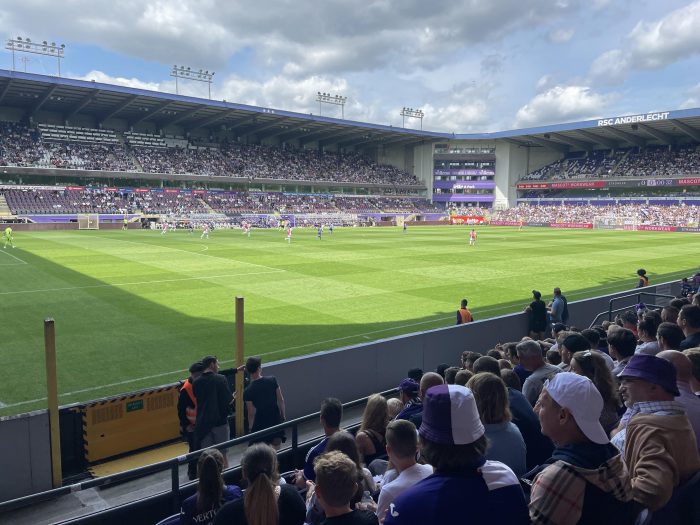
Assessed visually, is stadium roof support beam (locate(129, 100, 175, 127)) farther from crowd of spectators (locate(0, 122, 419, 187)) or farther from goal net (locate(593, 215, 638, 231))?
goal net (locate(593, 215, 638, 231))

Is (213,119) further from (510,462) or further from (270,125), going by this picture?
(510,462)

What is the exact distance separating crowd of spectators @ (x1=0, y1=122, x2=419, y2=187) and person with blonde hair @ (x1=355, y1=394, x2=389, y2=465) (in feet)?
237

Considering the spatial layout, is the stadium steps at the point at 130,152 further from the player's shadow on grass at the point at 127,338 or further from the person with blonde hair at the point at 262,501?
the person with blonde hair at the point at 262,501

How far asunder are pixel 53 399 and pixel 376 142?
99.0 meters

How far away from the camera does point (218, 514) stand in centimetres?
332

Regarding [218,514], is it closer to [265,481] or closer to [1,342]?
[265,481]

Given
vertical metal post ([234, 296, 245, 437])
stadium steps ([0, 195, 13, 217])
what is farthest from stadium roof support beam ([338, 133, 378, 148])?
vertical metal post ([234, 296, 245, 437])

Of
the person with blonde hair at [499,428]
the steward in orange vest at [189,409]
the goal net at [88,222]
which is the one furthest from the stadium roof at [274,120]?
the person with blonde hair at [499,428]

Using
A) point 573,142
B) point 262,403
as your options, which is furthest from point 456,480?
point 573,142

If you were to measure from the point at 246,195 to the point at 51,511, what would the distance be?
77.3 m

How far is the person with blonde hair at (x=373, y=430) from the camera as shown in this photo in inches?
180

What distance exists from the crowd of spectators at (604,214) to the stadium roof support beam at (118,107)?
5613cm

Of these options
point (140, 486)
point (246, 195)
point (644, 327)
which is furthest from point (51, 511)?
point (246, 195)

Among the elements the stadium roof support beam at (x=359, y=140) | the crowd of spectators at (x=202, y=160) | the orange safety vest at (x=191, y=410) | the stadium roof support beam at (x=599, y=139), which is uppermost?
the stadium roof support beam at (x=359, y=140)
